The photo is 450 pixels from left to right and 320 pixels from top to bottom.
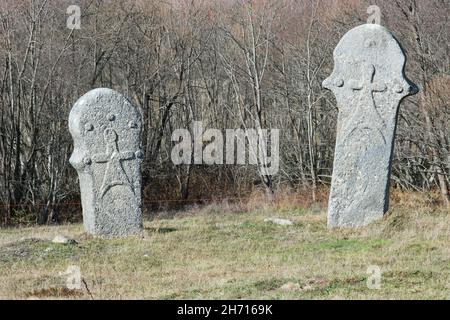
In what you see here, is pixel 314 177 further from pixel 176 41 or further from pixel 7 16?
pixel 7 16

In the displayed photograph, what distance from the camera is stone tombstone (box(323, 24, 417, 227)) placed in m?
11.9

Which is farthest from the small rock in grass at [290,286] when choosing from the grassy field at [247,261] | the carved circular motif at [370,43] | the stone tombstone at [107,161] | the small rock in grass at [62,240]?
the carved circular motif at [370,43]

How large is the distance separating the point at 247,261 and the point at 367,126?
3.37 meters

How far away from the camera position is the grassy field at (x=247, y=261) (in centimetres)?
784

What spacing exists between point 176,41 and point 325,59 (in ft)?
16.0

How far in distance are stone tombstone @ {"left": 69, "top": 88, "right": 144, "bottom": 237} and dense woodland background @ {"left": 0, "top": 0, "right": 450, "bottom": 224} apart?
661cm

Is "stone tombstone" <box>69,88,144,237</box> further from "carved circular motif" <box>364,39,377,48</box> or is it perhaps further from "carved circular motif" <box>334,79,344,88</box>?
"carved circular motif" <box>364,39,377,48</box>

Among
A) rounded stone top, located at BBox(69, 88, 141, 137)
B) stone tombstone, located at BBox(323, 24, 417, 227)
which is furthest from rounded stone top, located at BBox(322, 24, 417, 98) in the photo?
rounded stone top, located at BBox(69, 88, 141, 137)

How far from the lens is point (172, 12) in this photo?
75.2 ft

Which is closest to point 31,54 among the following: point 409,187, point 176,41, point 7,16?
point 7,16

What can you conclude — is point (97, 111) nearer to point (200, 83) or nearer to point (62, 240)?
point (62, 240)

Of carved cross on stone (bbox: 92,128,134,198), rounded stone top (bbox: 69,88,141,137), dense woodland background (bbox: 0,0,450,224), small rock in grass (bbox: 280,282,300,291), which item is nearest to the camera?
small rock in grass (bbox: 280,282,300,291)

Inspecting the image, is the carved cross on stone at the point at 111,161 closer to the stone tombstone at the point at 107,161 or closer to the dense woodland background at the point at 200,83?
the stone tombstone at the point at 107,161

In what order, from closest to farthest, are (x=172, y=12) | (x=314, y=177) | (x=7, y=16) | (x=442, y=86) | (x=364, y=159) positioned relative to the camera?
(x=364, y=159) → (x=442, y=86) → (x=7, y=16) → (x=314, y=177) → (x=172, y=12)
